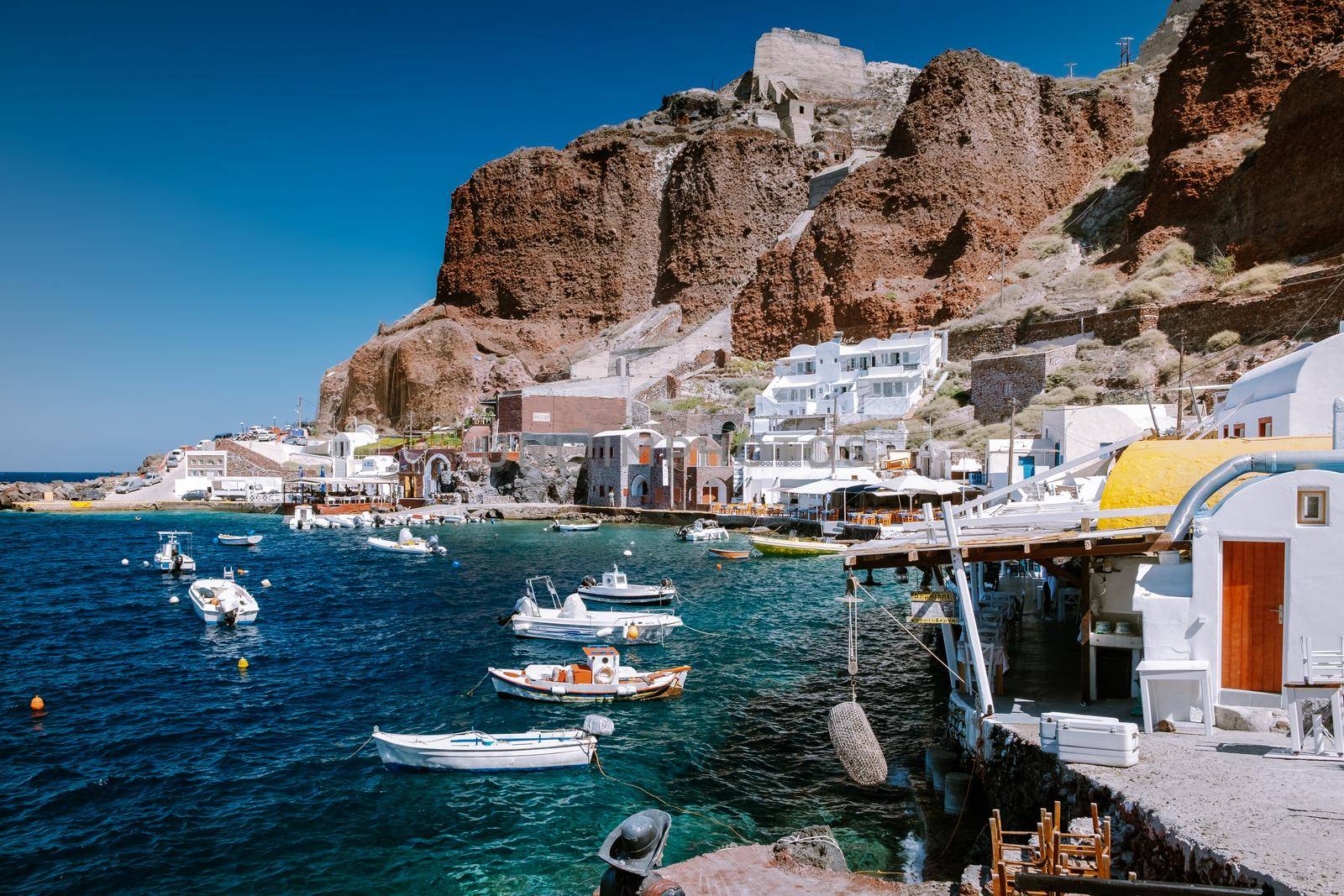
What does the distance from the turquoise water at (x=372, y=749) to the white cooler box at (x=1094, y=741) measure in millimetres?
3155

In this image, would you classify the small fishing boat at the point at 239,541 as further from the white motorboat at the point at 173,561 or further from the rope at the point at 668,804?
the rope at the point at 668,804

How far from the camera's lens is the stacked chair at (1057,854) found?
25.1 ft

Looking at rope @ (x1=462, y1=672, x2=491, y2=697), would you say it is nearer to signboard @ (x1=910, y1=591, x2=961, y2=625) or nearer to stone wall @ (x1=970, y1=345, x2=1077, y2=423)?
signboard @ (x1=910, y1=591, x2=961, y2=625)

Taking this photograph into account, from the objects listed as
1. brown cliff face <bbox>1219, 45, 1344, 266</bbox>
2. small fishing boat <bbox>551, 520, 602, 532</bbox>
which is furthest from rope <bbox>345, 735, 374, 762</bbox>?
brown cliff face <bbox>1219, 45, 1344, 266</bbox>

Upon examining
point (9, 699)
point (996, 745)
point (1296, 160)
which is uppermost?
point (1296, 160)

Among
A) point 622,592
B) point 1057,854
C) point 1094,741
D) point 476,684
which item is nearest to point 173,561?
point 622,592

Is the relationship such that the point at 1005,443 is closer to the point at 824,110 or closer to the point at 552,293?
the point at 552,293

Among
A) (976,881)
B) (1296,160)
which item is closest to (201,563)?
(976,881)

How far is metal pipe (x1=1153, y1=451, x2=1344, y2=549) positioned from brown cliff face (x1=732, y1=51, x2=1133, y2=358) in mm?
61060

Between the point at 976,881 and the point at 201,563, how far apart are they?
155ft

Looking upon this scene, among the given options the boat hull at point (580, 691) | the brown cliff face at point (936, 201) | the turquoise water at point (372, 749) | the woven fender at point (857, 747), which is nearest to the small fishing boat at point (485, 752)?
A: the turquoise water at point (372, 749)

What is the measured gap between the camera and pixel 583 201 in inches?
4446

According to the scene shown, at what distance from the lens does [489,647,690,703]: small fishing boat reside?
20031mm

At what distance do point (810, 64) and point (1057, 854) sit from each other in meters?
137
